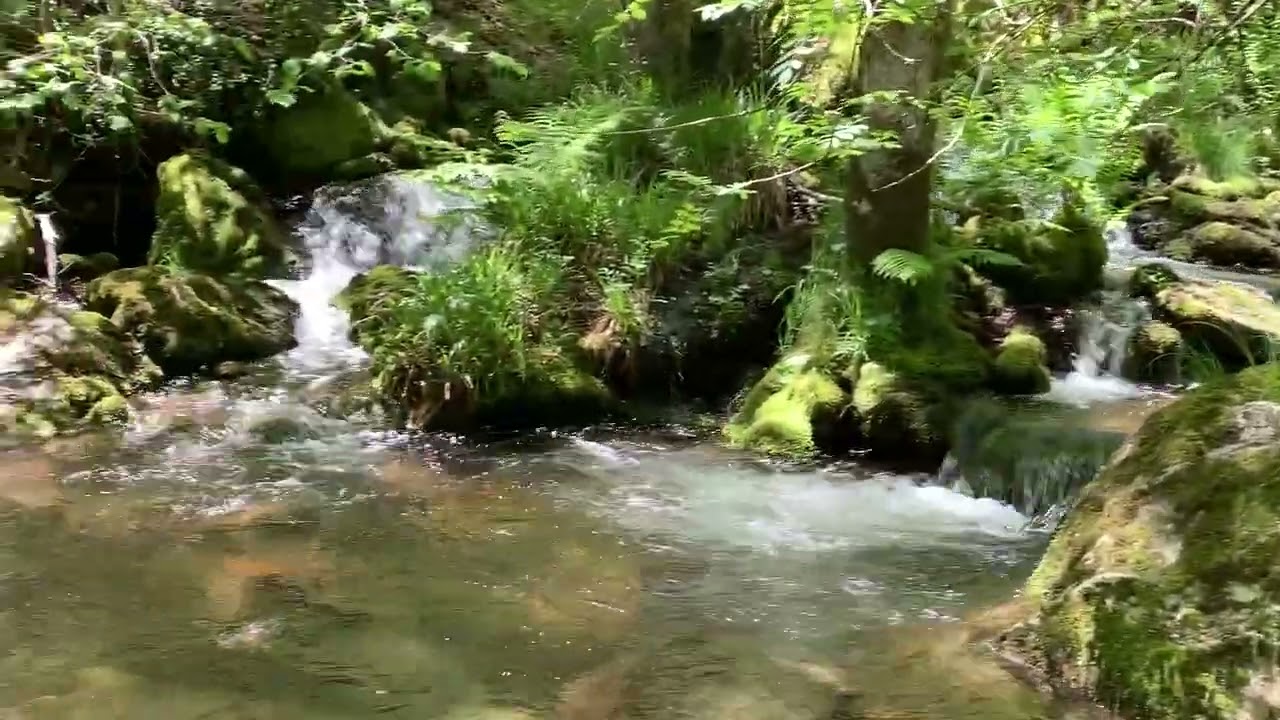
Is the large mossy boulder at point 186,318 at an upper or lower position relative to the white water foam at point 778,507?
upper

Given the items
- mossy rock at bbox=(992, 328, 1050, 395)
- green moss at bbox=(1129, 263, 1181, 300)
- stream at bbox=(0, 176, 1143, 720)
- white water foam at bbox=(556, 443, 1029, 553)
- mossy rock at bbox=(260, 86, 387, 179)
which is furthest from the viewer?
mossy rock at bbox=(260, 86, 387, 179)

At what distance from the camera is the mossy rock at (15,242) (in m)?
7.34

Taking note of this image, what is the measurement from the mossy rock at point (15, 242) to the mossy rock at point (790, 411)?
5.36 m

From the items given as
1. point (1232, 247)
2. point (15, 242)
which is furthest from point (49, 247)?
point (1232, 247)

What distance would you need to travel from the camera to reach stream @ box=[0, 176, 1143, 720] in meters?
2.96

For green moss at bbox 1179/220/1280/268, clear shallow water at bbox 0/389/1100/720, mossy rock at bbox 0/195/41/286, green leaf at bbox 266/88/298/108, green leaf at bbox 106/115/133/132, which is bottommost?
clear shallow water at bbox 0/389/1100/720

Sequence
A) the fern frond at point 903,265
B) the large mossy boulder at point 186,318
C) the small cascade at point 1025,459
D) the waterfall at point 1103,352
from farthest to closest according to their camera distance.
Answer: the large mossy boulder at point 186,318
the waterfall at point 1103,352
the fern frond at point 903,265
the small cascade at point 1025,459

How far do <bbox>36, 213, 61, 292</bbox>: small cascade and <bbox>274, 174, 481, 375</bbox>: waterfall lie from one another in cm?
170

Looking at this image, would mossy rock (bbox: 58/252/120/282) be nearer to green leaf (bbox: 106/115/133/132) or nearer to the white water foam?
green leaf (bbox: 106/115/133/132)

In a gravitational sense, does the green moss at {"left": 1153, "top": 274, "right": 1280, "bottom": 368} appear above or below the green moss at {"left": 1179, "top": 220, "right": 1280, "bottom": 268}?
below

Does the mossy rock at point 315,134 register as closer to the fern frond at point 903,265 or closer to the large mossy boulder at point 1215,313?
the fern frond at point 903,265

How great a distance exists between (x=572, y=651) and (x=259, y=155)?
815cm

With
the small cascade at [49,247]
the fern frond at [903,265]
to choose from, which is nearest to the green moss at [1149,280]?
the fern frond at [903,265]

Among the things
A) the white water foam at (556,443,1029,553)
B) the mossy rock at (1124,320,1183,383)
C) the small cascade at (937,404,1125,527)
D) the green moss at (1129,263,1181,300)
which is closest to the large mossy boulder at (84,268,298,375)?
the white water foam at (556,443,1029,553)
